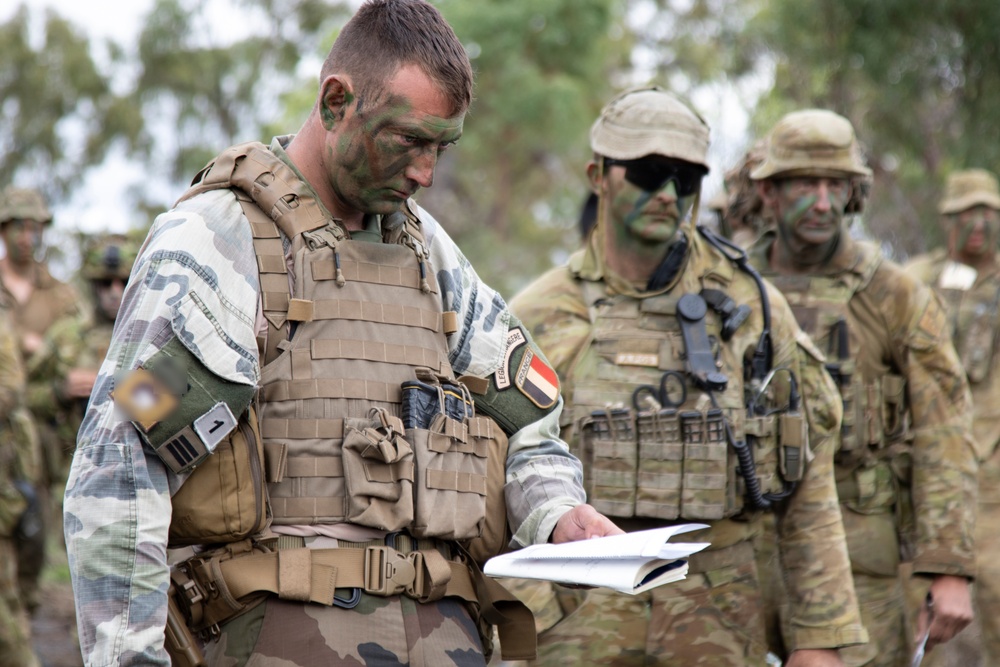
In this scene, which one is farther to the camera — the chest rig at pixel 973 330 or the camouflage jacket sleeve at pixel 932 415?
the chest rig at pixel 973 330

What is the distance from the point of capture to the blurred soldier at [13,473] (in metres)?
8.48

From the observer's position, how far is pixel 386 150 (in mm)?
3232

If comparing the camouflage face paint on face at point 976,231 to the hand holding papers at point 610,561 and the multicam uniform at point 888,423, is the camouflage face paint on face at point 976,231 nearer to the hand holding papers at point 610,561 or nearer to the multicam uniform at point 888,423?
the multicam uniform at point 888,423

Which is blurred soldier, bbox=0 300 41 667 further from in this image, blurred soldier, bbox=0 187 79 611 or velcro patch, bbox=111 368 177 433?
velcro patch, bbox=111 368 177 433

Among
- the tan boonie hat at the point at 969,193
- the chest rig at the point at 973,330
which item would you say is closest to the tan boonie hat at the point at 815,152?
the chest rig at the point at 973,330

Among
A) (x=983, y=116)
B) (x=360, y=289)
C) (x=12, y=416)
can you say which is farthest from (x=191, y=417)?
(x=983, y=116)

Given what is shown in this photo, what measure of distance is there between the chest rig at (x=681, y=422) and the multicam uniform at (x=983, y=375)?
3.58 metres

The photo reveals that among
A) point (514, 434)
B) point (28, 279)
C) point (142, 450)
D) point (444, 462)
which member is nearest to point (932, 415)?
point (514, 434)

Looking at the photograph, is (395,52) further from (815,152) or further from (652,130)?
(815,152)

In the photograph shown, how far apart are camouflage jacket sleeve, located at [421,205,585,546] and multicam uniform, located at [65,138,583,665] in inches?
0.4

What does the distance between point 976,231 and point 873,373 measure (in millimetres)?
4096

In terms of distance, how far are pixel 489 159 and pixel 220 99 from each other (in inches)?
220

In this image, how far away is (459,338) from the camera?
3.60 m

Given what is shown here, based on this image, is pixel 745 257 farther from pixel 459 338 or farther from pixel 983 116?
pixel 983 116
